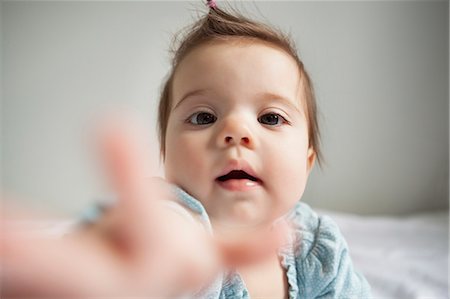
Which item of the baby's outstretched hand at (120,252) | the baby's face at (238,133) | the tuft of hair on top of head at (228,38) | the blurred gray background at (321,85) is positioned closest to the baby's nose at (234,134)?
the baby's face at (238,133)

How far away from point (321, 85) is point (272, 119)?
1175mm

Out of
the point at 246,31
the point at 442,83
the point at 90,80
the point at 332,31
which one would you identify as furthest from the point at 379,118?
the point at 246,31

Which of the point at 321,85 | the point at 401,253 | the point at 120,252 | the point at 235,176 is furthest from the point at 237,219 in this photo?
the point at 321,85

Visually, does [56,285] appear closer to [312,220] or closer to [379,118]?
[312,220]

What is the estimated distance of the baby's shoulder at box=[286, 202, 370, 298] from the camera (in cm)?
74

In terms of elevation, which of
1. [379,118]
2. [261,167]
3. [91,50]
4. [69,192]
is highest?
[91,50]

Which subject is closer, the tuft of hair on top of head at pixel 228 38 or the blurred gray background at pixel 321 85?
the tuft of hair on top of head at pixel 228 38

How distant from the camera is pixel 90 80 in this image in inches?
71.2

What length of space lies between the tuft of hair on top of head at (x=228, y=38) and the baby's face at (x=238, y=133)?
3cm

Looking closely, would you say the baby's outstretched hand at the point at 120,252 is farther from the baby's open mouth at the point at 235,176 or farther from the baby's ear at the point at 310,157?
the baby's ear at the point at 310,157

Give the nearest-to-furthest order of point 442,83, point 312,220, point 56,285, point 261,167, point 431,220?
point 56,285, point 261,167, point 312,220, point 431,220, point 442,83

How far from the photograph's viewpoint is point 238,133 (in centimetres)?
60

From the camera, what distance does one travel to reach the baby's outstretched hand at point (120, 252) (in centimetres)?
29

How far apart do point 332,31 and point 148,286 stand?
163 cm
